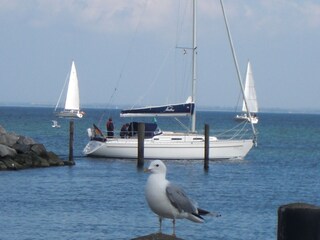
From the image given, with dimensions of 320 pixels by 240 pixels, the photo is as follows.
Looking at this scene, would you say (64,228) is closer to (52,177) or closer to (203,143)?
(52,177)

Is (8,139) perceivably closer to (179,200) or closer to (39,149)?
(39,149)

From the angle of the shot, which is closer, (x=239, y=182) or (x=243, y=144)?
(x=239, y=182)

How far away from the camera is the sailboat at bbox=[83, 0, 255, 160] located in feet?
147

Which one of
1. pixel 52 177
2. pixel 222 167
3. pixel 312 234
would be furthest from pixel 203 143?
Result: pixel 312 234

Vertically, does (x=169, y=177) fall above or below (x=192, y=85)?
below

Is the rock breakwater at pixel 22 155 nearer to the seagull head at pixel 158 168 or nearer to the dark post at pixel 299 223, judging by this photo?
the seagull head at pixel 158 168

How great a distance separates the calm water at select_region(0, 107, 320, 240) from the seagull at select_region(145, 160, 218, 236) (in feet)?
38.4

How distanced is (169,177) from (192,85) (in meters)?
8.28

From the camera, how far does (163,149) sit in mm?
45062

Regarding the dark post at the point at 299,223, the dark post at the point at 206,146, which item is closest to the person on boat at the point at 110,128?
the dark post at the point at 206,146

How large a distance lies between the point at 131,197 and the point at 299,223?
24925mm

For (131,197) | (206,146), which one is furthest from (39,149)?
(131,197)

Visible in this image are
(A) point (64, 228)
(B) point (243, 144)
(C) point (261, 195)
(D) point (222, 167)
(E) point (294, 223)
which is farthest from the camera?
(B) point (243, 144)

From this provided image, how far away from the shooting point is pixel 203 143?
4512 cm
